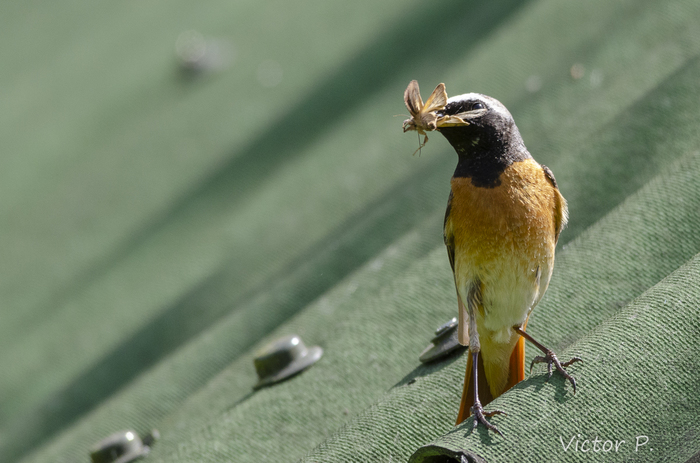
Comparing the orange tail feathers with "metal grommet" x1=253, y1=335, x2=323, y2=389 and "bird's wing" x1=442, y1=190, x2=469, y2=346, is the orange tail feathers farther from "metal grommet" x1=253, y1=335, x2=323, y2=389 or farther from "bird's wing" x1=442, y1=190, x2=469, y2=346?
"metal grommet" x1=253, y1=335, x2=323, y2=389

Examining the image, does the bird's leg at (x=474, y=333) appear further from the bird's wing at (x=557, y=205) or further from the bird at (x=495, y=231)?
the bird's wing at (x=557, y=205)

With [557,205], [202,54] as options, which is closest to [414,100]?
[557,205]

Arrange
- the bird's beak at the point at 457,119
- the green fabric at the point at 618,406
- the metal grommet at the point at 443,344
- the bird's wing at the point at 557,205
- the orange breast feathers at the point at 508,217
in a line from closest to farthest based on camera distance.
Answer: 1. the green fabric at the point at 618,406
2. the bird's beak at the point at 457,119
3. the orange breast feathers at the point at 508,217
4. the bird's wing at the point at 557,205
5. the metal grommet at the point at 443,344

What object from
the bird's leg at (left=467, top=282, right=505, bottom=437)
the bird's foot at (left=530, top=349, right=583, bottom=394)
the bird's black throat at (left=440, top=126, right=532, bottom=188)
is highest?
the bird's black throat at (left=440, top=126, right=532, bottom=188)

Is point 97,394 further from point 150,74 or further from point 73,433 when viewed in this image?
point 150,74

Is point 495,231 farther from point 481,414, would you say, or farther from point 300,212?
point 300,212

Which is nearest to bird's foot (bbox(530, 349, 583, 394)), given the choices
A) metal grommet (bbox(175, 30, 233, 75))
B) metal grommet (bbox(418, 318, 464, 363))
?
metal grommet (bbox(418, 318, 464, 363))

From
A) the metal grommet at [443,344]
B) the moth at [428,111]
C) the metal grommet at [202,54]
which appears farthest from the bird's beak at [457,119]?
the metal grommet at [202,54]
